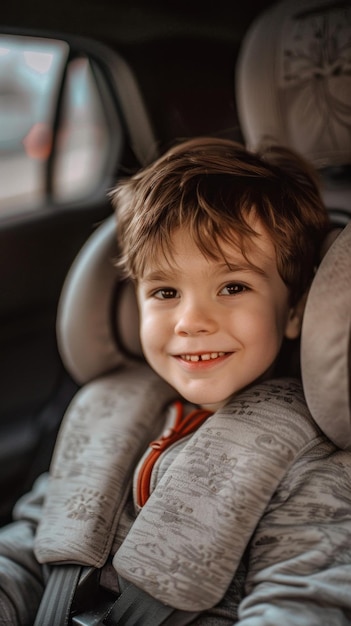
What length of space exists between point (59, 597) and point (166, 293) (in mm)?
585

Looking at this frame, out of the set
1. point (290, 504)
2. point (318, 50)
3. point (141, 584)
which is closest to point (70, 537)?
point (141, 584)

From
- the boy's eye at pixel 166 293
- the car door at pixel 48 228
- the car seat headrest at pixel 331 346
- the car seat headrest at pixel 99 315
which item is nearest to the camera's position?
the car seat headrest at pixel 331 346

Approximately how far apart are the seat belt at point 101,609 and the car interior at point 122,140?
398mm

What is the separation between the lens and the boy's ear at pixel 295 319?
137cm

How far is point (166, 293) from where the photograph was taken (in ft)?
4.38

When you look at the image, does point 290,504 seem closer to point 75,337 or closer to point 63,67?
point 75,337

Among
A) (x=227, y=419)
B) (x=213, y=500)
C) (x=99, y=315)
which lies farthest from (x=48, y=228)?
(x=213, y=500)

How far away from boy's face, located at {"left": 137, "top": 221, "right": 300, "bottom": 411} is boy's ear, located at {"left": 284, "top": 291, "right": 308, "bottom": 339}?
35mm

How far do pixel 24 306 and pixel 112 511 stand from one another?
37.5 inches

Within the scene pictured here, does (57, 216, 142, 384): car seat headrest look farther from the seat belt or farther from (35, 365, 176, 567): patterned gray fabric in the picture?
the seat belt

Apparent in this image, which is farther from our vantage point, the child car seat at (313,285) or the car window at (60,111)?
the car window at (60,111)

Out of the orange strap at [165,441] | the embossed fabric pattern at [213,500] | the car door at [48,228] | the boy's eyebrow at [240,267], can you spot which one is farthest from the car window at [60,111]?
the embossed fabric pattern at [213,500]

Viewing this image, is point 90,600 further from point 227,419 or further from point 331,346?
point 331,346

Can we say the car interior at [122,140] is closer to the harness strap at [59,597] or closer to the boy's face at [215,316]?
the boy's face at [215,316]
